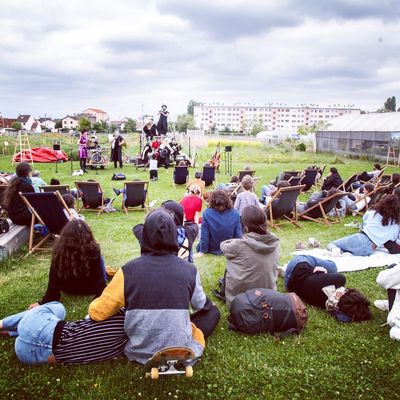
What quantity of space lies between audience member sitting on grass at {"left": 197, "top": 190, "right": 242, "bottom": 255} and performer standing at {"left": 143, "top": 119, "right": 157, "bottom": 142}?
48.3 ft

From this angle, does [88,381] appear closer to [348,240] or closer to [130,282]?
[130,282]

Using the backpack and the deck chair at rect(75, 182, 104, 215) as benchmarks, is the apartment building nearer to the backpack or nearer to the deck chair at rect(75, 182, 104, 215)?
the deck chair at rect(75, 182, 104, 215)

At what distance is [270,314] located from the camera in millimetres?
3719

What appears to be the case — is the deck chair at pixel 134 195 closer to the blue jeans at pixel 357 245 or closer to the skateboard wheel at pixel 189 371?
the blue jeans at pixel 357 245

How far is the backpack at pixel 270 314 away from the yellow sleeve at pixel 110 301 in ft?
4.28

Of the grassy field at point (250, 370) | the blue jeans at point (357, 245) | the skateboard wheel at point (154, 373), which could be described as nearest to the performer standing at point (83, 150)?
the grassy field at point (250, 370)

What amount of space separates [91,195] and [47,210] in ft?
9.69

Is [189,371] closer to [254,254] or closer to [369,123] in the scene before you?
[254,254]

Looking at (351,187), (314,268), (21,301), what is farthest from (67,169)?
(314,268)

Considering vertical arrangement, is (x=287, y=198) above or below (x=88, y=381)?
above

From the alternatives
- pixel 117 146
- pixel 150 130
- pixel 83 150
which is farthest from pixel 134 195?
pixel 150 130

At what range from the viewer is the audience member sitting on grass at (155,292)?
285 centimetres

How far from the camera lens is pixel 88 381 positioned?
3.03m

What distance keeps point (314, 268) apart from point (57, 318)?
276 cm
